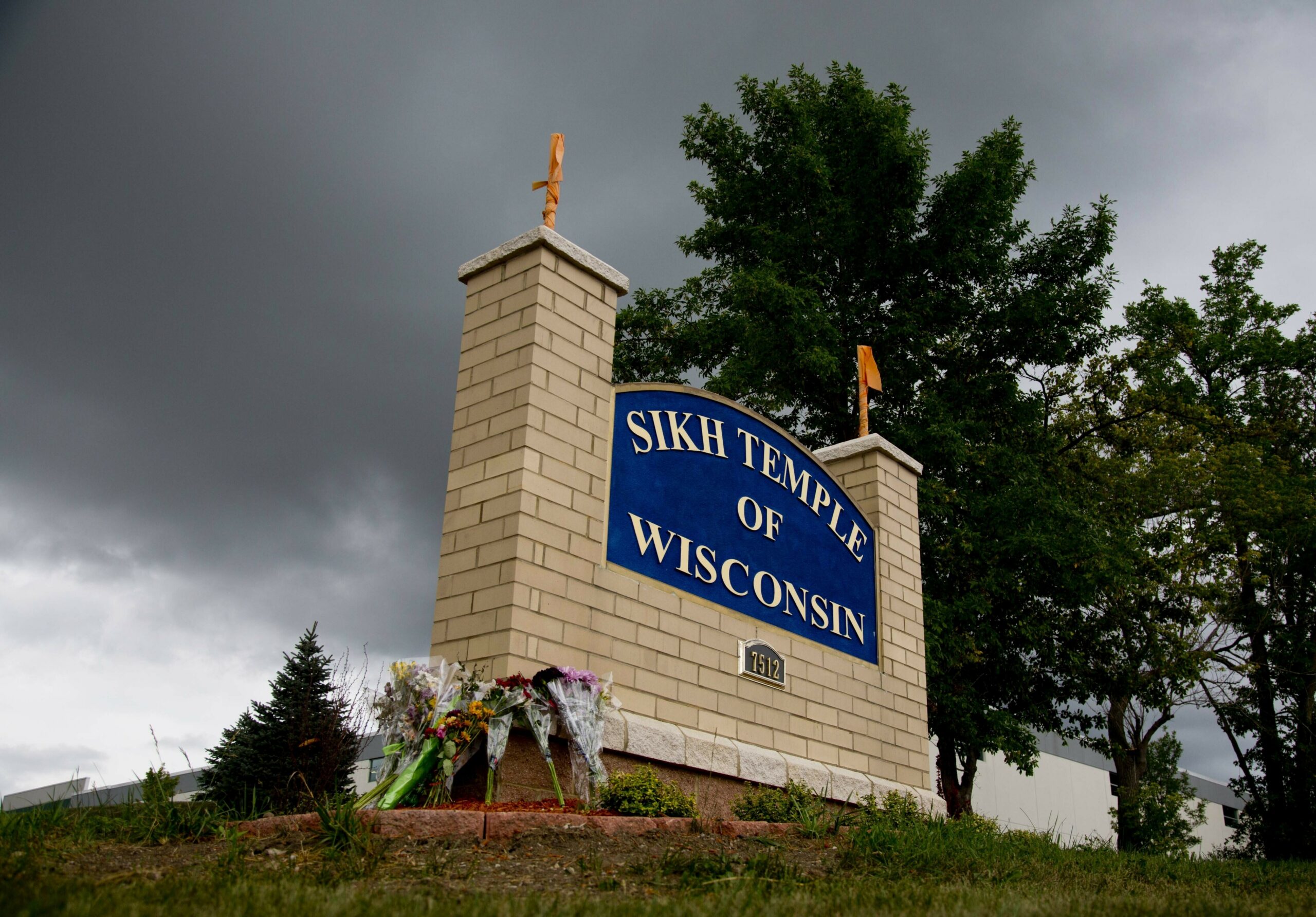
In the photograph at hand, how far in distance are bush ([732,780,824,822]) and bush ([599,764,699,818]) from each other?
108 cm

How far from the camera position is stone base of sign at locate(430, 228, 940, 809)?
7.98 meters

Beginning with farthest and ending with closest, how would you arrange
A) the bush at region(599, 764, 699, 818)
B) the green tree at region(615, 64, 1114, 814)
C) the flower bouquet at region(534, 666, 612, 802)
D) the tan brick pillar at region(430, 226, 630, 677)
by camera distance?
the green tree at region(615, 64, 1114, 814)
the tan brick pillar at region(430, 226, 630, 677)
the flower bouquet at region(534, 666, 612, 802)
the bush at region(599, 764, 699, 818)

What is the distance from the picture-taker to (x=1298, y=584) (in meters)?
26.1

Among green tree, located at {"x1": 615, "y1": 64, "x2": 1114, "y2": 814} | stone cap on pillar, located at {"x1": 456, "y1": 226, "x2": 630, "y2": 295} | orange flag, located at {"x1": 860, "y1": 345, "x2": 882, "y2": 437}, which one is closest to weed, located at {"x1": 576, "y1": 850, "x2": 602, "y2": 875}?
stone cap on pillar, located at {"x1": 456, "y1": 226, "x2": 630, "y2": 295}

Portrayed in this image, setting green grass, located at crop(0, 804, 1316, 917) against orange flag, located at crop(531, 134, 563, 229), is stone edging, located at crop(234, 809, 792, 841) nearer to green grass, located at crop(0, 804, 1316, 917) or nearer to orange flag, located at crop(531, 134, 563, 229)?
green grass, located at crop(0, 804, 1316, 917)

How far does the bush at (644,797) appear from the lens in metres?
7.03

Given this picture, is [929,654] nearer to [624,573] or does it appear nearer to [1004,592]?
[1004,592]

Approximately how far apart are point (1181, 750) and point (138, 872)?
5521cm

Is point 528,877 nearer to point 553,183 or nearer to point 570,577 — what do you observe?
point 570,577

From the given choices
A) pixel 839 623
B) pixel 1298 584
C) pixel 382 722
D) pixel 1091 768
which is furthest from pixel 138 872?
pixel 1091 768

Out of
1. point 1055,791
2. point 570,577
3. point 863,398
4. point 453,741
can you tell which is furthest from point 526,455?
point 1055,791

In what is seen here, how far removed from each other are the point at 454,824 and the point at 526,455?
10.1ft

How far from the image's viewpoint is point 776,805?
8477 millimetres

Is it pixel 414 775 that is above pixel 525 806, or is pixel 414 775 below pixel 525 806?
above
